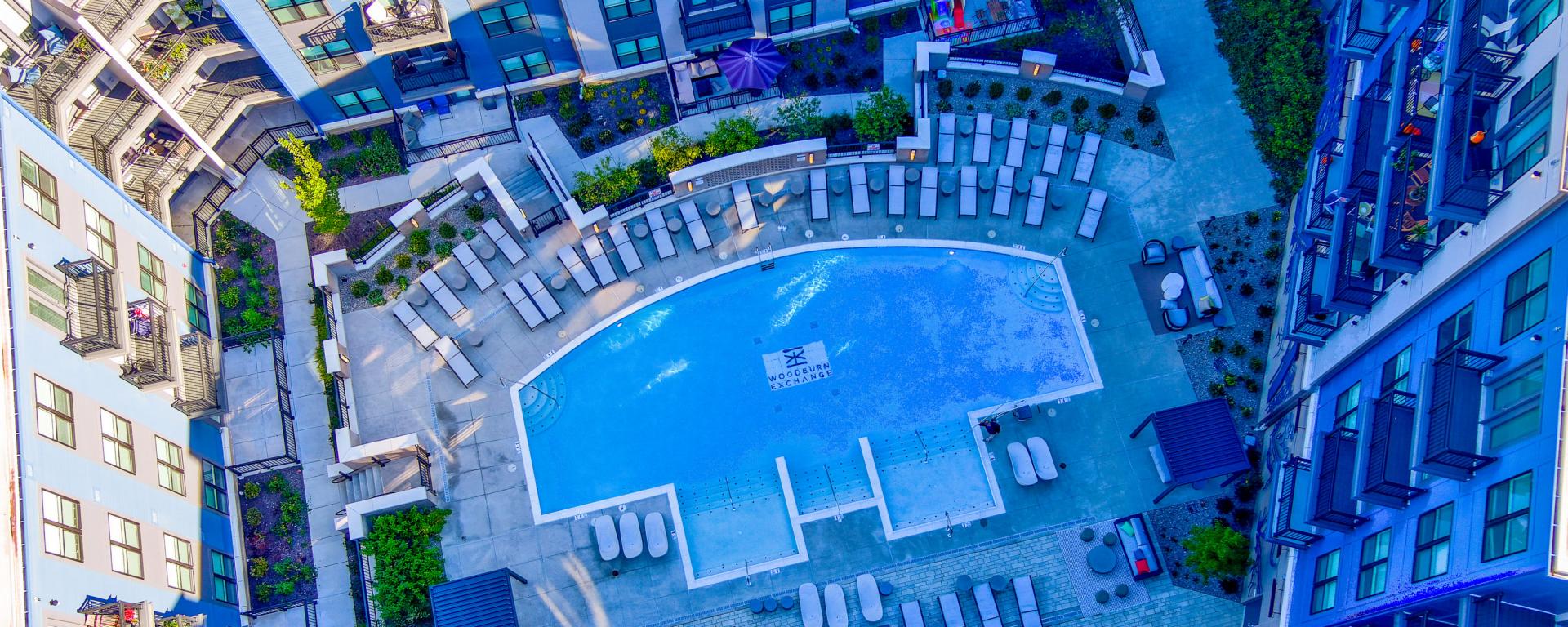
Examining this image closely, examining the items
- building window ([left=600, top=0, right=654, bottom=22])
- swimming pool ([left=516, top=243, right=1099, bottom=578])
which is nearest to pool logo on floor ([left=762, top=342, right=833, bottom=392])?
swimming pool ([left=516, top=243, right=1099, bottom=578])

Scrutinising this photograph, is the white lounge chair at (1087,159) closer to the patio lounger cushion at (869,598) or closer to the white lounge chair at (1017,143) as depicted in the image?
the white lounge chair at (1017,143)

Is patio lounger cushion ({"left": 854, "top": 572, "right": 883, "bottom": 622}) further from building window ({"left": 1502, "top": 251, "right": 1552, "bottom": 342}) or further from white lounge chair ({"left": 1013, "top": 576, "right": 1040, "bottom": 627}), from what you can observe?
building window ({"left": 1502, "top": 251, "right": 1552, "bottom": 342})

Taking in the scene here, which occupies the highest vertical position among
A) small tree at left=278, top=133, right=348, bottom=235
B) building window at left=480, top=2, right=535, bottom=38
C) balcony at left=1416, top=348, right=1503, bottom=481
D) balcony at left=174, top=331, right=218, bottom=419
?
building window at left=480, top=2, right=535, bottom=38

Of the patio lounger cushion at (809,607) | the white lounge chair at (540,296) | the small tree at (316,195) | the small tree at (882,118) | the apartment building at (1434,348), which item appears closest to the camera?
the apartment building at (1434,348)

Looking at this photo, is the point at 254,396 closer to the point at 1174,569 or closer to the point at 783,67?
the point at 783,67

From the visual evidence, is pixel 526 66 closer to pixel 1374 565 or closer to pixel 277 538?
pixel 277 538

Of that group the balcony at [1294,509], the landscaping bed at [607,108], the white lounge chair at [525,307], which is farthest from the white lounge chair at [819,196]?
the balcony at [1294,509]

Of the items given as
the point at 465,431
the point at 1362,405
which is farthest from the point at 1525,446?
the point at 465,431
